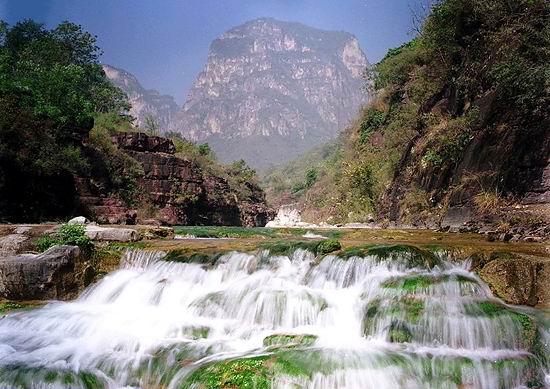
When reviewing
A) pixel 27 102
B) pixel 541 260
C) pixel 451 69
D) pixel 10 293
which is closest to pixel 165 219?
pixel 27 102

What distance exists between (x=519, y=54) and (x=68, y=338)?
14589mm

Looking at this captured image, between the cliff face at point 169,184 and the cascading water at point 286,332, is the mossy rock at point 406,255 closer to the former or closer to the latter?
the cascading water at point 286,332

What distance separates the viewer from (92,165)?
28312 millimetres

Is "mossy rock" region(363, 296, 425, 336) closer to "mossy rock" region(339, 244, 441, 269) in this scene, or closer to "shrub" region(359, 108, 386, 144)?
"mossy rock" region(339, 244, 441, 269)

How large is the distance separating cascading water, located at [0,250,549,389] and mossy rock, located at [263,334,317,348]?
0.7 inches

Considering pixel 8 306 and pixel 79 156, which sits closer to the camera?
pixel 8 306

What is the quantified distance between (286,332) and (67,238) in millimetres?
6480

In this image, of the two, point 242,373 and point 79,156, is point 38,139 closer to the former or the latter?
point 79,156

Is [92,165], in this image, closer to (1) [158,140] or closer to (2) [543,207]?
(1) [158,140]

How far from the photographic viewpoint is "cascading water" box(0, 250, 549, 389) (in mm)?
5367

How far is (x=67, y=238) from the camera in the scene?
10.4 metres

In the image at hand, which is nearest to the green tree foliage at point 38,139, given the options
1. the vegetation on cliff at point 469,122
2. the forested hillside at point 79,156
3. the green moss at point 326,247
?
the forested hillside at point 79,156

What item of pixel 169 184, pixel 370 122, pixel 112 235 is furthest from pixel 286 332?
pixel 370 122

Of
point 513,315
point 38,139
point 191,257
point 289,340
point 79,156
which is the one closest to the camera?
point 513,315
